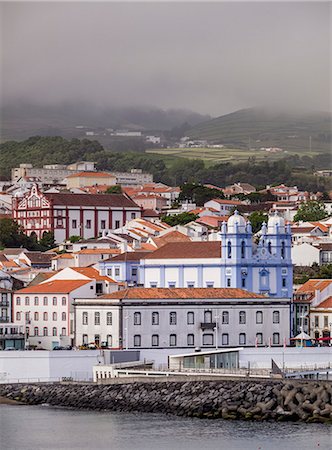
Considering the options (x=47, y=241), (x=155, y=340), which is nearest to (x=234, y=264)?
(x=155, y=340)

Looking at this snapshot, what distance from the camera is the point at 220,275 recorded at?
Answer: 110 ft

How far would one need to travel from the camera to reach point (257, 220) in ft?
164

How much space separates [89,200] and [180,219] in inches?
117

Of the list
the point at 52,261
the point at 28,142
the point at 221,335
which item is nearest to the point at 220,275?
the point at 221,335

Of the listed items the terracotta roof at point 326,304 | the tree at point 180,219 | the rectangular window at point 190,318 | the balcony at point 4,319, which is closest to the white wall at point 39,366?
the rectangular window at point 190,318

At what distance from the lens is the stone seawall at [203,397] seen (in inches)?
953

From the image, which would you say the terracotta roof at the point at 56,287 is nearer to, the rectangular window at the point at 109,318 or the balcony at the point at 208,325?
the rectangular window at the point at 109,318

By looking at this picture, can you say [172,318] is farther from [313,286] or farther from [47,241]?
[47,241]

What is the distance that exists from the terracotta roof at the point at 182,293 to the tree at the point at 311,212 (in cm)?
2329

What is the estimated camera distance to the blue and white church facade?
3344 cm

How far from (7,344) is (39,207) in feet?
74.6

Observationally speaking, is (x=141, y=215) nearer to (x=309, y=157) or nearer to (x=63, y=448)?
(x=309, y=157)

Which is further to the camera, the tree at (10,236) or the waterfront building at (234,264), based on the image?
the tree at (10,236)

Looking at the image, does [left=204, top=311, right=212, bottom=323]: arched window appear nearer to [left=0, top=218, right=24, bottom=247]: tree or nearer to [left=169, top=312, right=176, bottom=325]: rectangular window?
[left=169, top=312, right=176, bottom=325]: rectangular window
